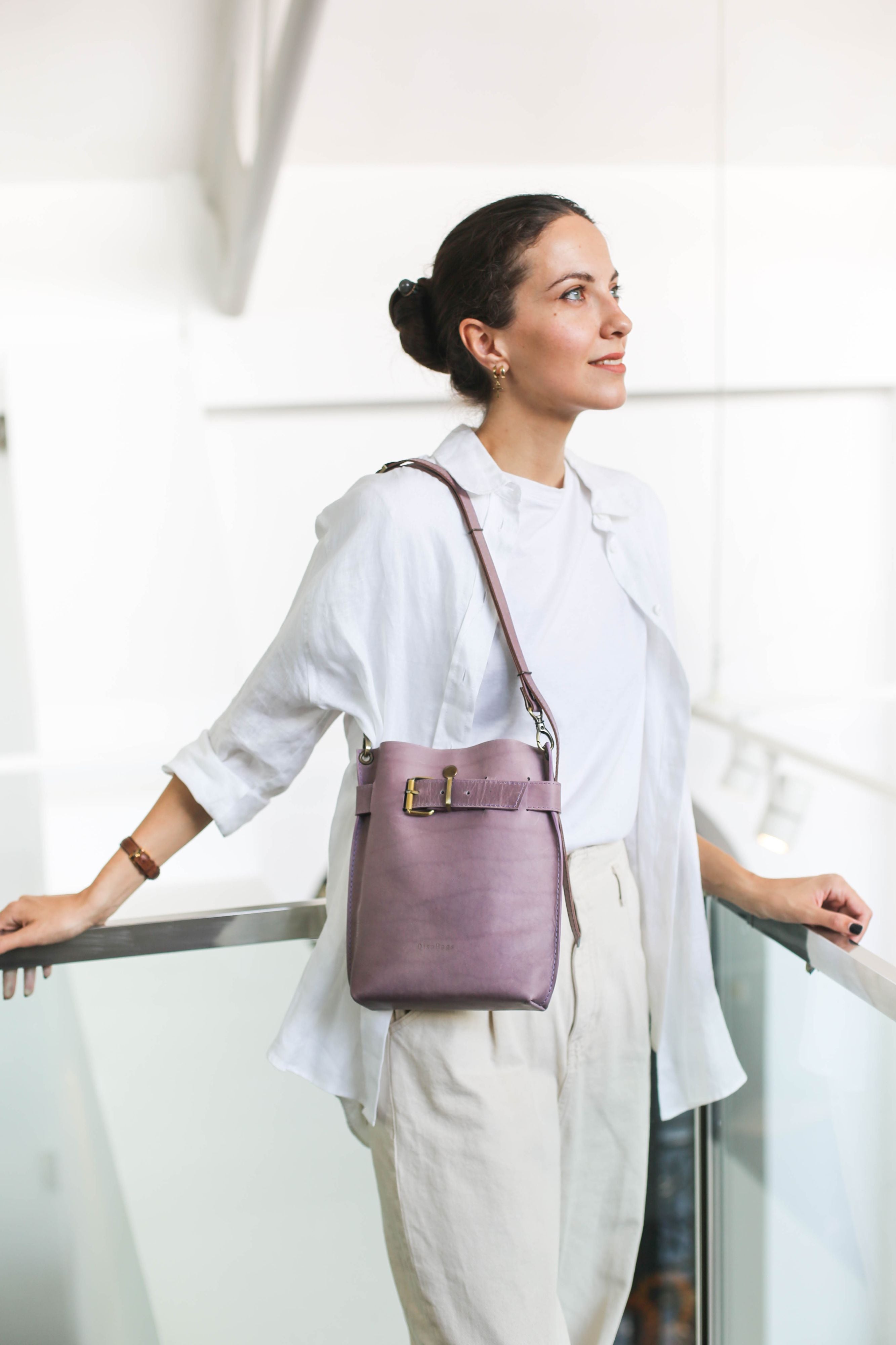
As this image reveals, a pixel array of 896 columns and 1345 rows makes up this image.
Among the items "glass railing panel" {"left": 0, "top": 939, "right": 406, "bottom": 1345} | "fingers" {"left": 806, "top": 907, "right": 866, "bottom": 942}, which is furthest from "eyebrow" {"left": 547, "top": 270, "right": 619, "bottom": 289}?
"glass railing panel" {"left": 0, "top": 939, "right": 406, "bottom": 1345}

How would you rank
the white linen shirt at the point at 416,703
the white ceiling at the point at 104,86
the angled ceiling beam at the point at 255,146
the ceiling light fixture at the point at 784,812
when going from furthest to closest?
1. the ceiling light fixture at the point at 784,812
2. the white ceiling at the point at 104,86
3. the angled ceiling beam at the point at 255,146
4. the white linen shirt at the point at 416,703

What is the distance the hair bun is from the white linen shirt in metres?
0.14

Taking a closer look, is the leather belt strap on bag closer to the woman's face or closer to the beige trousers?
the beige trousers

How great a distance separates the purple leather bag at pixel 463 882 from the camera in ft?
2.82

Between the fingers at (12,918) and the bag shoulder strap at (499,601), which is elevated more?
the bag shoulder strap at (499,601)

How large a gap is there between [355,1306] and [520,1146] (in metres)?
0.50

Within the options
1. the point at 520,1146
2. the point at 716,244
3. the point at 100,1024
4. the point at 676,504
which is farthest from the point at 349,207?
the point at 520,1146

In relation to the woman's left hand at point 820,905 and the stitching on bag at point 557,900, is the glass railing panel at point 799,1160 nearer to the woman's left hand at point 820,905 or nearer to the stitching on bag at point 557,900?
the woman's left hand at point 820,905

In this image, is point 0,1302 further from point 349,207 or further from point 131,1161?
point 349,207

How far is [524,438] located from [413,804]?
1.25 feet

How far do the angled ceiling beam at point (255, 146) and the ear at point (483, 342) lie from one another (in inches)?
54.4

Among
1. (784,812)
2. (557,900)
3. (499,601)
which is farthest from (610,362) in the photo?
(784,812)

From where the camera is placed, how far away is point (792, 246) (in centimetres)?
512

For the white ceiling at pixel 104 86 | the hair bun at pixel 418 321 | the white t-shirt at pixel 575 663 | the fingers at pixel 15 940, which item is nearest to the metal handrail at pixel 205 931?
the fingers at pixel 15 940
